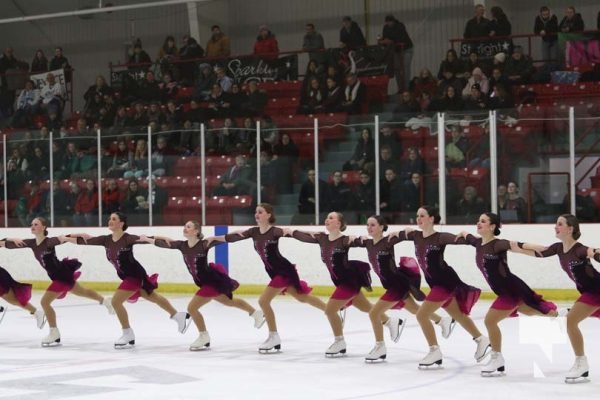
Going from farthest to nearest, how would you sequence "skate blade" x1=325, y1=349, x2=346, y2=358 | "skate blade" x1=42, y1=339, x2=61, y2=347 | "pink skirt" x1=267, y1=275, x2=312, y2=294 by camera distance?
1. "skate blade" x1=42, y1=339, x2=61, y2=347
2. "pink skirt" x1=267, y1=275, x2=312, y2=294
3. "skate blade" x1=325, y1=349, x2=346, y2=358

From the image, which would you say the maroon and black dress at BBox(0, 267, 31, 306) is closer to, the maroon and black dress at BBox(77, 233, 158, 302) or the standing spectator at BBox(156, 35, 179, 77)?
the maroon and black dress at BBox(77, 233, 158, 302)

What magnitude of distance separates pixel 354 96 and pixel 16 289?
28.7 feet

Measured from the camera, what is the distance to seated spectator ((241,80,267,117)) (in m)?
20.4

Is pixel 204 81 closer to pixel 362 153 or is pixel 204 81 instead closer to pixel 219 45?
pixel 219 45

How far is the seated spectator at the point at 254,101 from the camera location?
20375mm

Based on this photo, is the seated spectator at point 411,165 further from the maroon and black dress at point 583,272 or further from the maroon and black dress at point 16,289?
the maroon and black dress at point 583,272

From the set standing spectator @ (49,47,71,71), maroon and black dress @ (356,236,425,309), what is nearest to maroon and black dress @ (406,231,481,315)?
maroon and black dress @ (356,236,425,309)

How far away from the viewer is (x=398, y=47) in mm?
21469

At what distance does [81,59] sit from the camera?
27203 millimetres

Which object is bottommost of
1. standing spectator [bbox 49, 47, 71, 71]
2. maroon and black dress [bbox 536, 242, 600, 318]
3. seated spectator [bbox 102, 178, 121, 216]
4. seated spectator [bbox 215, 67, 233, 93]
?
maroon and black dress [bbox 536, 242, 600, 318]

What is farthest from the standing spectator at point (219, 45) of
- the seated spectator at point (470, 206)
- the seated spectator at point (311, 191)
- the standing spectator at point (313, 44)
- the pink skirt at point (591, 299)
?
the pink skirt at point (591, 299)

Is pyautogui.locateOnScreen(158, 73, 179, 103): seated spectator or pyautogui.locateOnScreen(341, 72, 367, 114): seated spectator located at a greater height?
pyautogui.locateOnScreen(158, 73, 179, 103): seated spectator

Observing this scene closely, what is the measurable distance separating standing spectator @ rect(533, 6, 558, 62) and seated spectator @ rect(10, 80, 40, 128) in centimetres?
1059

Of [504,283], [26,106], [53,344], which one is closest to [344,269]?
[504,283]
